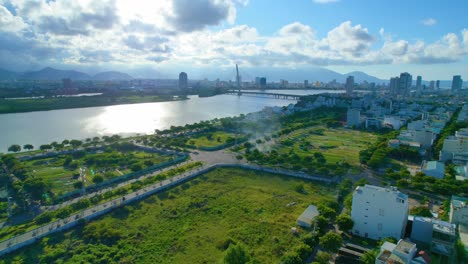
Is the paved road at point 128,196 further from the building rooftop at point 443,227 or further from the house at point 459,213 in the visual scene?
the building rooftop at point 443,227

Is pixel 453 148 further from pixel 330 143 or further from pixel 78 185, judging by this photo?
pixel 78 185

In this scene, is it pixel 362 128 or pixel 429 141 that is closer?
pixel 429 141

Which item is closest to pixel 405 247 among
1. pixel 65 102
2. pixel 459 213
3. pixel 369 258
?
pixel 369 258

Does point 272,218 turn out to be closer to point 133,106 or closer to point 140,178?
point 140,178

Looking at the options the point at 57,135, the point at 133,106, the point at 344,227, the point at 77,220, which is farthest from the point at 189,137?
the point at 133,106

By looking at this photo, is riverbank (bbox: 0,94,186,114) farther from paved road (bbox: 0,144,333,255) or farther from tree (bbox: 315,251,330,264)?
tree (bbox: 315,251,330,264)
